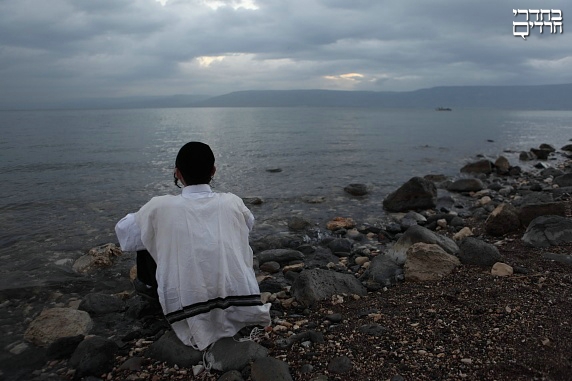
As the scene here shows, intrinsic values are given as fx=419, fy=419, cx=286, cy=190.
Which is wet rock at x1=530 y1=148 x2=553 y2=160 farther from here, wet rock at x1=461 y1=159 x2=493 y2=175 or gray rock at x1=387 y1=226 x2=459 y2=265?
gray rock at x1=387 y1=226 x2=459 y2=265

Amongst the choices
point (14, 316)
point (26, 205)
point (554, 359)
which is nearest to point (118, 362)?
point (14, 316)

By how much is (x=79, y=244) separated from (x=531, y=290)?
9.28 m

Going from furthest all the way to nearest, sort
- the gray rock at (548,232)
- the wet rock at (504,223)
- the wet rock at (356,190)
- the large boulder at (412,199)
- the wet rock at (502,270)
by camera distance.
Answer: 1. the wet rock at (356,190)
2. the large boulder at (412,199)
3. the wet rock at (504,223)
4. the gray rock at (548,232)
5. the wet rock at (502,270)

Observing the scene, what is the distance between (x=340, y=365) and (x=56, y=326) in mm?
3899

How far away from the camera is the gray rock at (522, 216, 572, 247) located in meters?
7.64

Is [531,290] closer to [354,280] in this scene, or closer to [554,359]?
[554,359]

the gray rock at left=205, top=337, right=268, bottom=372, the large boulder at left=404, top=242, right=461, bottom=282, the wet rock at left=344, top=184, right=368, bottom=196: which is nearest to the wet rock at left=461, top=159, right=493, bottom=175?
the wet rock at left=344, top=184, right=368, bottom=196

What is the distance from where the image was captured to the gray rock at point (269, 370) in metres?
3.82

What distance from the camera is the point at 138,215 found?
4176 mm

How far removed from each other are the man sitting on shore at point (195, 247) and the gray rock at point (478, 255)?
13.7 ft

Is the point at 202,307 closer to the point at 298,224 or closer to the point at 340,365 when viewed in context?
the point at 340,365

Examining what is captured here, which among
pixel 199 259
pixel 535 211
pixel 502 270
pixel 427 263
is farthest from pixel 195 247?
pixel 535 211

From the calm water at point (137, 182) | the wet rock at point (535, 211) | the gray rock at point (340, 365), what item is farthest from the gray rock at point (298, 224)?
the gray rock at point (340, 365)

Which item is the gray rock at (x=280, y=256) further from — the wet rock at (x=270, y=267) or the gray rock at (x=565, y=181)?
the gray rock at (x=565, y=181)
